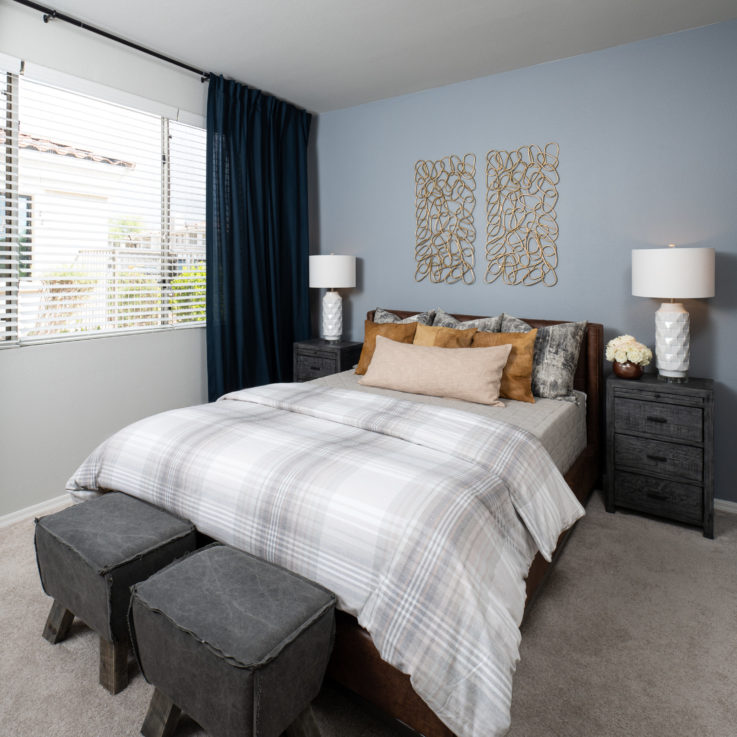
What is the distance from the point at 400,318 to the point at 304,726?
2.71m

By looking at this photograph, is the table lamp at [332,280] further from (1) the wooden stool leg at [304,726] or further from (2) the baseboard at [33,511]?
(1) the wooden stool leg at [304,726]

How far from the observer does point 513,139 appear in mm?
3326

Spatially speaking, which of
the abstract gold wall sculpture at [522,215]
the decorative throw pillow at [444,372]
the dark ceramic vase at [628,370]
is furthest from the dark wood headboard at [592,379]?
the decorative throw pillow at [444,372]

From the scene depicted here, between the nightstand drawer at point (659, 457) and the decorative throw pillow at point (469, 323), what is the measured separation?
0.91m

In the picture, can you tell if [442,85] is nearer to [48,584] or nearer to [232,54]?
[232,54]

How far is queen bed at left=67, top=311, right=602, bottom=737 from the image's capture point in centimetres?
128

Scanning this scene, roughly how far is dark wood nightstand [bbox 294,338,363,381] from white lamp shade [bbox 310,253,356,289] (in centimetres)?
45

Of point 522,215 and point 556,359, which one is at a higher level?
point 522,215

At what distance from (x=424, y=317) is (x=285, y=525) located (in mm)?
2146

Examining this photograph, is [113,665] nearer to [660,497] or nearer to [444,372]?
[444,372]

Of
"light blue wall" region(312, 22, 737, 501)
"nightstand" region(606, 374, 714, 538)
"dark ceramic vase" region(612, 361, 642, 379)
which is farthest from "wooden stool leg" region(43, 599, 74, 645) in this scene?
"light blue wall" region(312, 22, 737, 501)

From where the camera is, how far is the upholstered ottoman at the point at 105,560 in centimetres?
151

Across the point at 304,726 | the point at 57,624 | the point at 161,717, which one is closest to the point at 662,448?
the point at 304,726

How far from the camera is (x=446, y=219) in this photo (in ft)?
11.9
